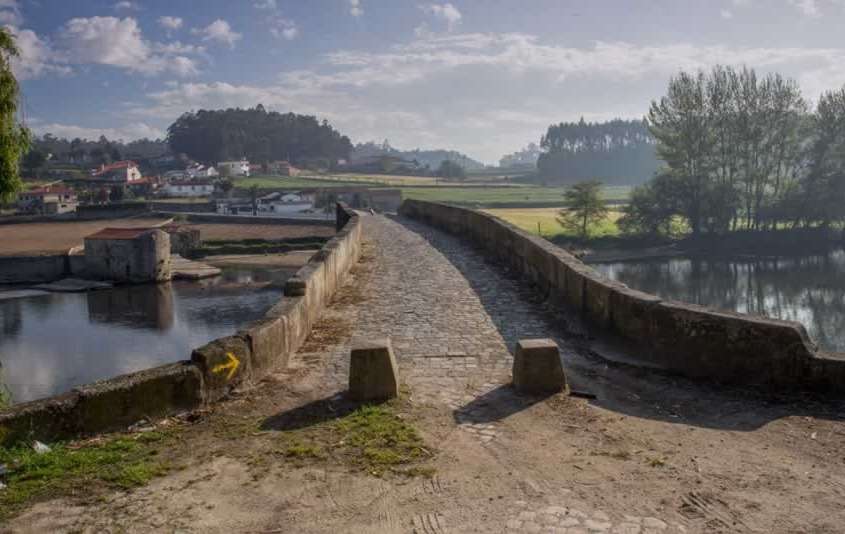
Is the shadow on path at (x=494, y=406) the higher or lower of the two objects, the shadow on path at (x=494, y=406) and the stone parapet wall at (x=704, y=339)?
the lower

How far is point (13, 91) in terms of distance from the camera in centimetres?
1260

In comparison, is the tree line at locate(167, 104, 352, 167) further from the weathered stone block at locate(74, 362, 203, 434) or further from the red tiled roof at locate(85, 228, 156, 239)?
the weathered stone block at locate(74, 362, 203, 434)

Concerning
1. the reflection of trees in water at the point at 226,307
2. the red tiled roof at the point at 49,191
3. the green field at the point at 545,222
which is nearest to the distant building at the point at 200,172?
the red tiled roof at the point at 49,191

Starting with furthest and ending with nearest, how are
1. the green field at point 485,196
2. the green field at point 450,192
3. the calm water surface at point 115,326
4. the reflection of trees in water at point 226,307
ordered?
1. the green field at point 450,192
2. the green field at point 485,196
3. the reflection of trees in water at point 226,307
4. the calm water surface at point 115,326

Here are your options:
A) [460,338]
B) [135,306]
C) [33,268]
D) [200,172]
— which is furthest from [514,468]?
[200,172]

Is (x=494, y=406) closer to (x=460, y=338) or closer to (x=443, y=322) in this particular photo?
(x=460, y=338)

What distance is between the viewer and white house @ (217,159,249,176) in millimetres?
109312

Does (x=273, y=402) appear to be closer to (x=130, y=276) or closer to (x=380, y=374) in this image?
(x=380, y=374)

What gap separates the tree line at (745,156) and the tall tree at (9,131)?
47744 millimetres

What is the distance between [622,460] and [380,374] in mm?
1981

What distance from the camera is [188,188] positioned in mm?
95438

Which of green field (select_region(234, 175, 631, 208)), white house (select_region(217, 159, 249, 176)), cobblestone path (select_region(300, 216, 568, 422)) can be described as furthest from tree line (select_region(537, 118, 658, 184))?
cobblestone path (select_region(300, 216, 568, 422))

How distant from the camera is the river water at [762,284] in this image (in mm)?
31281

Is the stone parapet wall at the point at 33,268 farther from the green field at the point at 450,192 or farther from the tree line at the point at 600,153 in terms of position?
the tree line at the point at 600,153
